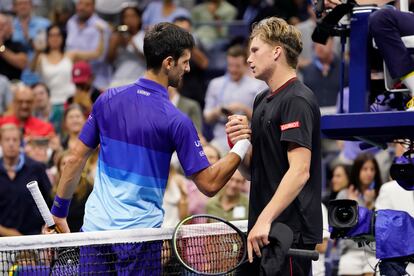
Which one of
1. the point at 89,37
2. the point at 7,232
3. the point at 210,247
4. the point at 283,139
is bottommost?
the point at 7,232

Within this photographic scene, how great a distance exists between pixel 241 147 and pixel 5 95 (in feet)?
29.6

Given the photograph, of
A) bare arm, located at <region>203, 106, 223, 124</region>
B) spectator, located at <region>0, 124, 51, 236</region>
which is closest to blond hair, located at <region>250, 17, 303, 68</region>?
spectator, located at <region>0, 124, 51, 236</region>

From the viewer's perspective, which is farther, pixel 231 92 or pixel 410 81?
pixel 231 92

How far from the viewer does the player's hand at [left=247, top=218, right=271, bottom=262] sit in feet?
19.9

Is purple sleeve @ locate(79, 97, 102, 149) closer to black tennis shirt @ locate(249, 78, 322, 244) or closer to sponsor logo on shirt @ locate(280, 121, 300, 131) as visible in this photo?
black tennis shirt @ locate(249, 78, 322, 244)

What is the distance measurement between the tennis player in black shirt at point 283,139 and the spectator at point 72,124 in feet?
22.4

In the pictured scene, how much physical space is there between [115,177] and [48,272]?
735 millimetres

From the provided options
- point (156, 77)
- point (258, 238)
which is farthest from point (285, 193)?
point (156, 77)

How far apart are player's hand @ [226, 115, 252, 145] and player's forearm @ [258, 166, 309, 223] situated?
58cm

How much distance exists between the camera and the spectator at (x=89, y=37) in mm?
16094

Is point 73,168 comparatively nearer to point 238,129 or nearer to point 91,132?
point 91,132

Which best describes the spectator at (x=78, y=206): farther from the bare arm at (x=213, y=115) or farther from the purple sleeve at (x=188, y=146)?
the bare arm at (x=213, y=115)

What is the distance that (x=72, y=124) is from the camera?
43.8 feet

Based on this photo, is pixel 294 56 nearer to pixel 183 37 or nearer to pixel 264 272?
pixel 183 37
